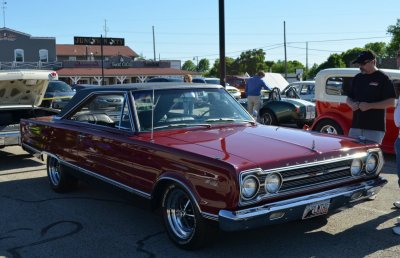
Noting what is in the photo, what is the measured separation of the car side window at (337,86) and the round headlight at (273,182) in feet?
19.9

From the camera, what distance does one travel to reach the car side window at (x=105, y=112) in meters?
5.08

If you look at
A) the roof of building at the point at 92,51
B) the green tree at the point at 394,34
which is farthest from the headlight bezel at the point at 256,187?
the green tree at the point at 394,34

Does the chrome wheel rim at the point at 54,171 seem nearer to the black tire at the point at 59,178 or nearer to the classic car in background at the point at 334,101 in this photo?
the black tire at the point at 59,178

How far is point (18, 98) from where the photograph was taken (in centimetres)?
924

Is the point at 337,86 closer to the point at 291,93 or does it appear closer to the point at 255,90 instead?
the point at 255,90

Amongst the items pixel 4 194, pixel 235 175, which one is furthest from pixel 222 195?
pixel 4 194

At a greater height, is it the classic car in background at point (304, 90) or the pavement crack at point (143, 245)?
the classic car in background at point (304, 90)

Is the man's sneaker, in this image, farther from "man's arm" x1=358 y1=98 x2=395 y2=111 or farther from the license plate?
"man's arm" x1=358 y1=98 x2=395 y2=111

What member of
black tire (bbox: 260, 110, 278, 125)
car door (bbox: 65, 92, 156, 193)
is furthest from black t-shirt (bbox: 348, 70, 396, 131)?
black tire (bbox: 260, 110, 278, 125)

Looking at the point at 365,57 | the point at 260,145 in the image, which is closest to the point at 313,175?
the point at 260,145

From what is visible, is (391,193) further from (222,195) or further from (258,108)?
(258,108)

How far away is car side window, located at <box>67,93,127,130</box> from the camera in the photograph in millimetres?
5078

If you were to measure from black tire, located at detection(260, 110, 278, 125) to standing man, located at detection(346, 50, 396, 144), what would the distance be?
739cm

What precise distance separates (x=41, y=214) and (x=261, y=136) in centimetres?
276
